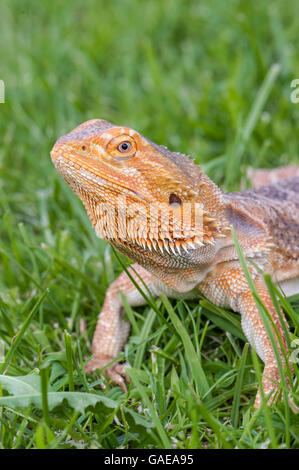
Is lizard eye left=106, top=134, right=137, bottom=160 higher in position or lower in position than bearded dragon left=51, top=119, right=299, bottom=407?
higher

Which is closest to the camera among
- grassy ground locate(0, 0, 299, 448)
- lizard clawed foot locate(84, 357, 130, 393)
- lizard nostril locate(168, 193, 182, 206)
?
grassy ground locate(0, 0, 299, 448)

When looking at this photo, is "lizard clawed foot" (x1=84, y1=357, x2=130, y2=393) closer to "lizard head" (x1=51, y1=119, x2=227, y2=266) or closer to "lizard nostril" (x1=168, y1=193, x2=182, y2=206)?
"lizard head" (x1=51, y1=119, x2=227, y2=266)

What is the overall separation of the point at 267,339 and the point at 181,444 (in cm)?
64

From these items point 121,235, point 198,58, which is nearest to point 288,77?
point 198,58

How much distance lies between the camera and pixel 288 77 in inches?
201

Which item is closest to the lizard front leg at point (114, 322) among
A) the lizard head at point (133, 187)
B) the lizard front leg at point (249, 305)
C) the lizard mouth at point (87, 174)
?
the lizard front leg at point (249, 305)

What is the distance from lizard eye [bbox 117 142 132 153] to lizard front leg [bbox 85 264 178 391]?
815mm

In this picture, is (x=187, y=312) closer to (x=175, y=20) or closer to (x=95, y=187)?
(x=95, y=187)

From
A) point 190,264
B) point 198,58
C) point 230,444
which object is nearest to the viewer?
point 230,444

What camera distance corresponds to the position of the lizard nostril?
252 cm

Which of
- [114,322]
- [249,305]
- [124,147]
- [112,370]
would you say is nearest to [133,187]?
[124,147]

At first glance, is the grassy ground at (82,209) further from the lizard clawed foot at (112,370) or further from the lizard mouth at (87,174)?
the lizard mouth at (87,174)

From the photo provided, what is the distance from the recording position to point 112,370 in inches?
119

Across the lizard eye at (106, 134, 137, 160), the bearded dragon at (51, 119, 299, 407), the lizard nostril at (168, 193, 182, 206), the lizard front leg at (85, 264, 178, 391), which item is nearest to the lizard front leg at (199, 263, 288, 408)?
the bearded dragon at (51, 119, 299, 407)
